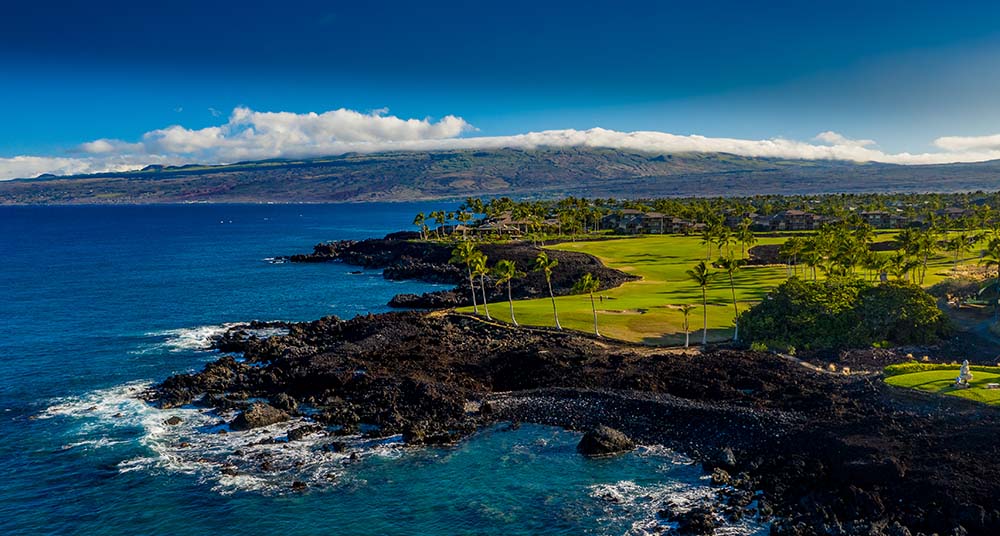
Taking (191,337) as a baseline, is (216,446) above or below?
below

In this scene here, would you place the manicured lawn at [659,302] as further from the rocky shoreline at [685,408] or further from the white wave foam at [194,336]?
the white wave foam at [194,336]

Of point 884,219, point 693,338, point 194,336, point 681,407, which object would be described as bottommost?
point 194,336

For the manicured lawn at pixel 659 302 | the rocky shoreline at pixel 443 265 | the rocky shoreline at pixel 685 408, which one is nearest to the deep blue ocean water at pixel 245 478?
the rocky shoreline at pixel 685 408

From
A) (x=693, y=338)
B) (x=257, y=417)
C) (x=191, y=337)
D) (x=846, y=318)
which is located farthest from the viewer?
(x=191, y=337)

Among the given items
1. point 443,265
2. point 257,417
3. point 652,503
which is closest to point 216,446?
point 257,417

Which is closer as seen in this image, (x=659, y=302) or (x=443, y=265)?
(x=659, y=302)

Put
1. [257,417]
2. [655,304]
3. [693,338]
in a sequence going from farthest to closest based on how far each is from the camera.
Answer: [655,304], [693,338], [257,417]

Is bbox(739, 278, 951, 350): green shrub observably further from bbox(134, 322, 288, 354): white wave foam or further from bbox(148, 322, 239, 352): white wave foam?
bbox(148, 322, 239, 352): white wave foam

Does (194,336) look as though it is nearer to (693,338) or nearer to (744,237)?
(693,338)
